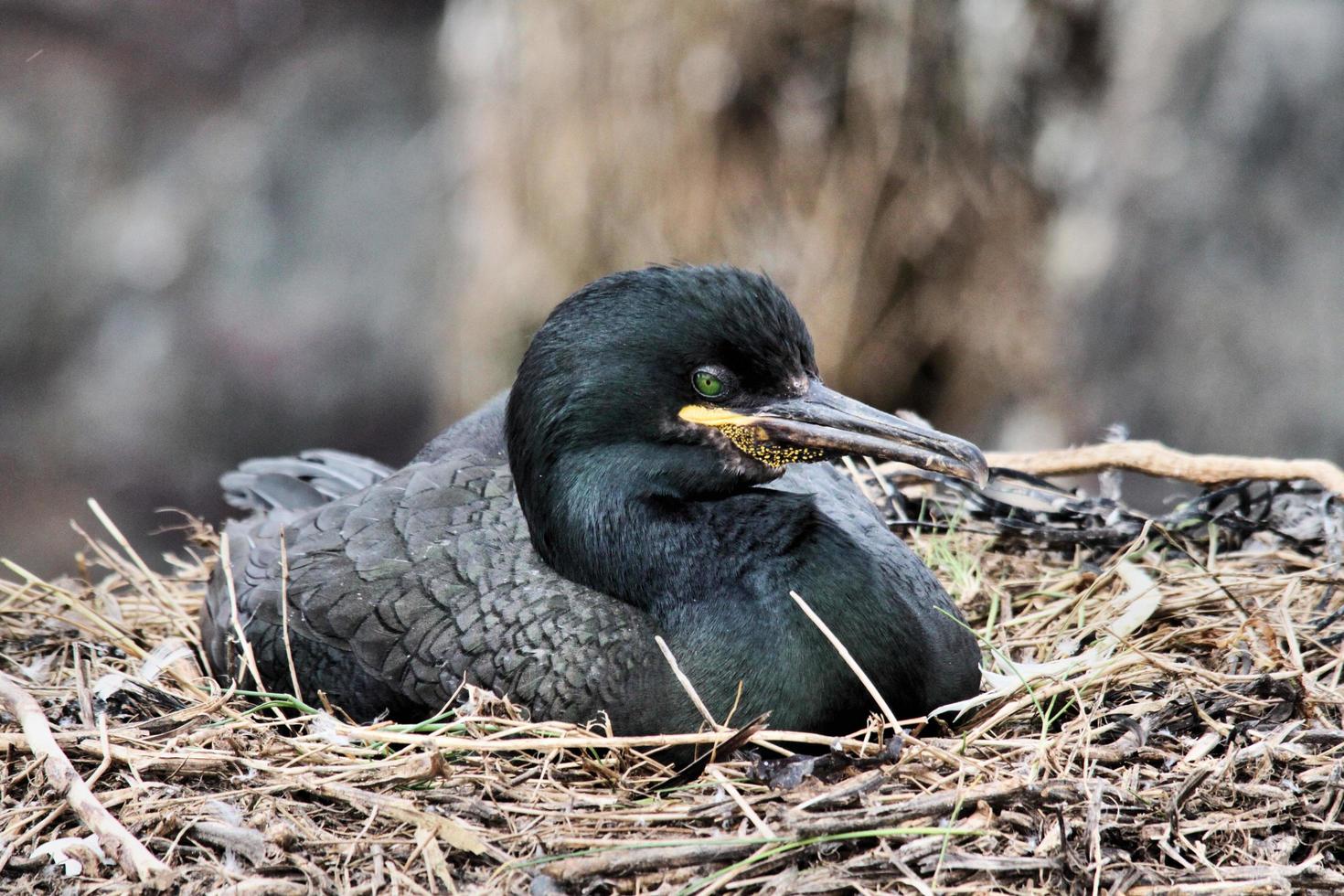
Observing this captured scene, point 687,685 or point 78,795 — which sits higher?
point 687,685

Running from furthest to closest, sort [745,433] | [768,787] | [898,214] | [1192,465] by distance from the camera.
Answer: [898,214] < [1192,465] < [745,433] < [768,787]

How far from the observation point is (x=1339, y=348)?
6.38 metres

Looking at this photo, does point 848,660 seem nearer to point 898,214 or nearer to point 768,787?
point 768,787

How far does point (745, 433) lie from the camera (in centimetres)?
295

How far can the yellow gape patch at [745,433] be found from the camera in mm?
2938

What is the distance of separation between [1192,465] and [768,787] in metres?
1.81

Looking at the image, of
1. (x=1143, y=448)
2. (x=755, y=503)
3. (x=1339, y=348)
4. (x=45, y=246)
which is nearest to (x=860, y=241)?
(x=1339, y=348)

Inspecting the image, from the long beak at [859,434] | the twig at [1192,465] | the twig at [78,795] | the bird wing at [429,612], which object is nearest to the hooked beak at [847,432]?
the long beak at [859,434]

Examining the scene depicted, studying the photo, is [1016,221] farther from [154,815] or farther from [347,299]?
[154,815]

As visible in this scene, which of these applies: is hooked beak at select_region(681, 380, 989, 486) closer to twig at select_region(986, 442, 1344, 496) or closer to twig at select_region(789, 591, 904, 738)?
twig at select_region(789, 591, 904, 738)

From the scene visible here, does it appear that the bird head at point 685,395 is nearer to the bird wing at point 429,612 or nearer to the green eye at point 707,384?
the green eye at point 707,384

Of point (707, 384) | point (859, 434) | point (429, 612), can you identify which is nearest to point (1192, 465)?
point (859, 434)

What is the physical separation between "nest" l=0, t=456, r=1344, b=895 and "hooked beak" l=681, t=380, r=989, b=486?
524 millimetres

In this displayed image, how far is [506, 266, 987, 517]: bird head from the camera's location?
290cm
